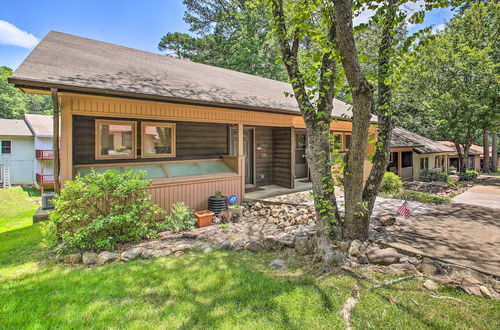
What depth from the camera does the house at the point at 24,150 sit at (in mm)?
17266

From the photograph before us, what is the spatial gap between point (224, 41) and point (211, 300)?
70.6 ft

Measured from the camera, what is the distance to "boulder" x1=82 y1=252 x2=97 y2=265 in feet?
12.5

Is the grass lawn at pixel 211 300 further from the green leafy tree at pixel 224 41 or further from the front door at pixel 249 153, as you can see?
the green leafy tree at pixel 224 41

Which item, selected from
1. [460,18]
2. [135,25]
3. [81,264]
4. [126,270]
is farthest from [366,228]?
[460,18]

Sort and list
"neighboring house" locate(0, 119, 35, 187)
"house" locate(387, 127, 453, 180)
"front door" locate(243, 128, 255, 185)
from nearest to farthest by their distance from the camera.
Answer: "front door" locate(243, 128, 255, 185), "house" locate(387, 127, 453, 180), "neighboring house" locate(0, 119, 35, 187)

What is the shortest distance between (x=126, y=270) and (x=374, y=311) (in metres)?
→ 3.11

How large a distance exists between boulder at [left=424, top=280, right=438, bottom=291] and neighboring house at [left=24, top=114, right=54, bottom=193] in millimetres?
18509

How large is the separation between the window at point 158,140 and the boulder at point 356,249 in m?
5.13

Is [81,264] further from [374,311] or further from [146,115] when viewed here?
[374,311]

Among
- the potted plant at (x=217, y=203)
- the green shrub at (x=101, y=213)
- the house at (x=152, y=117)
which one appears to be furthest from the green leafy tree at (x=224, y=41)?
the green shrub at (x=101, y=213)

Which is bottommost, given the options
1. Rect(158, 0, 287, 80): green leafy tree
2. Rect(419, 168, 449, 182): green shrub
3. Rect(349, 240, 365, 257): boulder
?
Rect(349, 240, 365, 257): boulder

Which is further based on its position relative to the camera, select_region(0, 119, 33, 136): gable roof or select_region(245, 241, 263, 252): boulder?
select_region(0, 119, 33, 136): gable roof

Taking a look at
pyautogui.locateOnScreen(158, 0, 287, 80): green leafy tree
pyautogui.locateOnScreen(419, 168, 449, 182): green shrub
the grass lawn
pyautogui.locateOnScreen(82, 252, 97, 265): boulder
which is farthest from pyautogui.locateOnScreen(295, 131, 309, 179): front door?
pyautogui.locateOnScreen(158, 0, 287, 80): green leafy tree

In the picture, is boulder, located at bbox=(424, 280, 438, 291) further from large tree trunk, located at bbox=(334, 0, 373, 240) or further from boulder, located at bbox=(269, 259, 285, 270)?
boulder, located at bbox=(269, 259, 285, 270)
